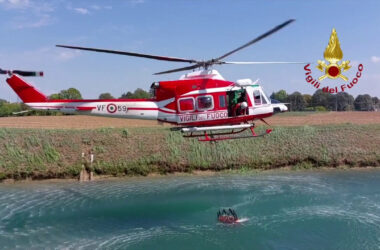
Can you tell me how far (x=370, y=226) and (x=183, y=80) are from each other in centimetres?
1101

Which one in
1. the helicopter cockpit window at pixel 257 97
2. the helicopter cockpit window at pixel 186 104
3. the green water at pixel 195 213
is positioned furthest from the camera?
→ the helicopter cockpit window at pixel 257 97

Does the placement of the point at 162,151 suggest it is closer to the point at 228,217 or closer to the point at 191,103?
the point at 228,217

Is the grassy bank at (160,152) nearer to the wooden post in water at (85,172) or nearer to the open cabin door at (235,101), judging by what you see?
the wooden post in water at (85,172)

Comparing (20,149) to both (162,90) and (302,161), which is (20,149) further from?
(302,161)

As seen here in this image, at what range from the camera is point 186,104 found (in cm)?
1655

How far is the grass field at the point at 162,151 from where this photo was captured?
94.5 feet

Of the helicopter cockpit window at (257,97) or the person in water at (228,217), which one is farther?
the person in water at (228,217)

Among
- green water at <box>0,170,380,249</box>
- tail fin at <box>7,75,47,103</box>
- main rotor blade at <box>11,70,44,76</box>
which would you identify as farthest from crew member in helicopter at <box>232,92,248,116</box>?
tail fin at <box>7,75,47,103</box>

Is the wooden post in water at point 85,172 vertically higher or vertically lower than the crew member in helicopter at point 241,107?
lower

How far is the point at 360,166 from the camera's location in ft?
98.0

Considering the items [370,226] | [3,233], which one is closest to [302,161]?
[370,226]

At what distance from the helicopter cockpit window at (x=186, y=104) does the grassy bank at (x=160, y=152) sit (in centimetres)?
1323

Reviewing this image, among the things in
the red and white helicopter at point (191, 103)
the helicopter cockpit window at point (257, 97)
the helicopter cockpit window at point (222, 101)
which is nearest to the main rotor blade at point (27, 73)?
the red and white helicopter at point (191, 103)

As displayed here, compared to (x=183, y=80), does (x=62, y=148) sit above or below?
below
